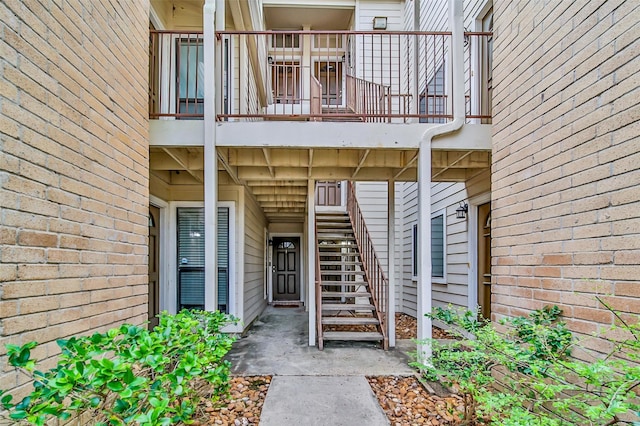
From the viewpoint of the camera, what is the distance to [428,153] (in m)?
4.16

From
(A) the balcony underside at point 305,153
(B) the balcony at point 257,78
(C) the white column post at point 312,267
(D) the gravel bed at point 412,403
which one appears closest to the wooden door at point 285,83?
(B) the balcony at point 257,78

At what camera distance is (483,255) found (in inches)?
209

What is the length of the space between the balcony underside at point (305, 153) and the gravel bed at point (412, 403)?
8.18ft

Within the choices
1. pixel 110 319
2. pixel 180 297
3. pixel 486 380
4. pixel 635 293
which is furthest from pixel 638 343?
pixel 180 297

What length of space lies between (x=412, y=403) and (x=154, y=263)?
12.6 ft

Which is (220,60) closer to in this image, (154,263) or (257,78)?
(154,263)

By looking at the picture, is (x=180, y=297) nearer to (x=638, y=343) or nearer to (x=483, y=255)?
(x=483, y=255)

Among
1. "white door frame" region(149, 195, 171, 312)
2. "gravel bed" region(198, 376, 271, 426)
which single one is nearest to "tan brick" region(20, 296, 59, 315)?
"gravel bed" region(198, 376, 271, 426)

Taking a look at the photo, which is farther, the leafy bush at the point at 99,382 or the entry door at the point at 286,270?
the entry door at the point at 286,270

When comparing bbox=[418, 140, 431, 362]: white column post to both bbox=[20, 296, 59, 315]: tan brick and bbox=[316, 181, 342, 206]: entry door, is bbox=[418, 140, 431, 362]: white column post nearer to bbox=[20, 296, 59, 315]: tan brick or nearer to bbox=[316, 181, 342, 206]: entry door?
bbox=[20, 296, 59, 315]: tan brick

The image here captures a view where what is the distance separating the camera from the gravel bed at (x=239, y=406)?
3141 mm

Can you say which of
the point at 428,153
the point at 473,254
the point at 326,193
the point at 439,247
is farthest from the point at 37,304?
the point at 326,193

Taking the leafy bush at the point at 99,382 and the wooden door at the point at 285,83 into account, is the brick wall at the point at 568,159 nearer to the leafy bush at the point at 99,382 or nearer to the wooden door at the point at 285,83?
the wooden door at the point at 285,83

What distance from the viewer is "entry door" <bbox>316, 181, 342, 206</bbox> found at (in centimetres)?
894
